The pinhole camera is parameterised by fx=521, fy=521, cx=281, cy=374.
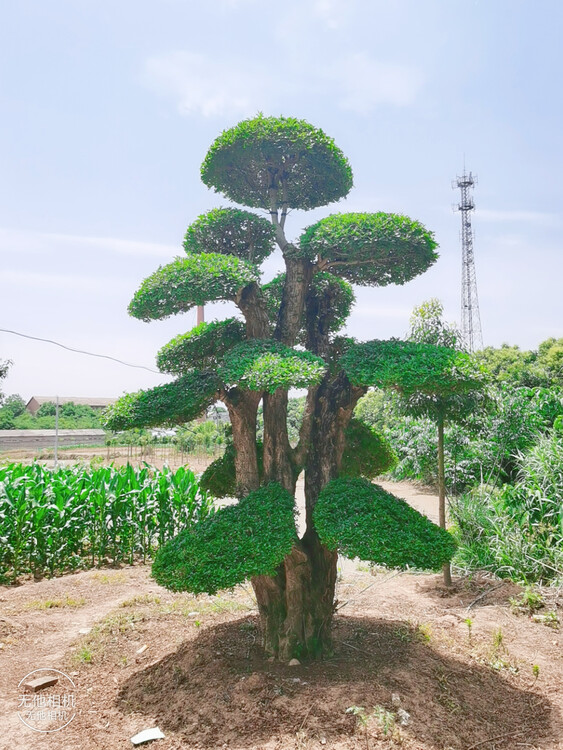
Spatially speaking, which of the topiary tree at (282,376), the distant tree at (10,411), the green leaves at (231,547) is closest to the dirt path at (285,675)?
the topiary tree at (282,376)

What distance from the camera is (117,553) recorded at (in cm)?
705

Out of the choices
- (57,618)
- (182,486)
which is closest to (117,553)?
(182,486)

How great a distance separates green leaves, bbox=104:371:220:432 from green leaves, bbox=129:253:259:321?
556 millimetres

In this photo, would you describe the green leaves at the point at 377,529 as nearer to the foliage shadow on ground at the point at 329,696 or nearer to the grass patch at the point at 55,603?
the foliage shadow on ground at the point at 329,696

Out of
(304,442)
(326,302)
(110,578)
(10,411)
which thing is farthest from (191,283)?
(10,411)

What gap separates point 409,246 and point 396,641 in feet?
10.1

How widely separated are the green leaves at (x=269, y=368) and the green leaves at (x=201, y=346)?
65 cm

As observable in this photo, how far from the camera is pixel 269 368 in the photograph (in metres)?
3.17

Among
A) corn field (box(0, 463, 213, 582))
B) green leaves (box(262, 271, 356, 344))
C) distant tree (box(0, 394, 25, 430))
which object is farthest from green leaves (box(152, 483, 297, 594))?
distant tree (box(0, 394, 25, 430))

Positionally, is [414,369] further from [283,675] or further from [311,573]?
[283,675]

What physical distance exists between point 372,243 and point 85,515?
17.2 ft

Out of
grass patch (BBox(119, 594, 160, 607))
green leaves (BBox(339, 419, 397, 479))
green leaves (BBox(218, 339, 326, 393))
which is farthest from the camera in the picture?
grass patch (BBox(119, 594, 160, 607))

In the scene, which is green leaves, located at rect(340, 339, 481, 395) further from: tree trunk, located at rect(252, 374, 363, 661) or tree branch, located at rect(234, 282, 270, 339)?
tree branch, located at rect(234, 282, 270, 339)

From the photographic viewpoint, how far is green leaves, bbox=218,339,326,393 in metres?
3.09
